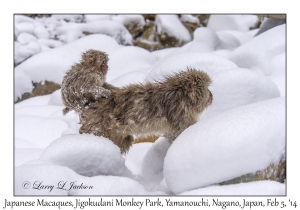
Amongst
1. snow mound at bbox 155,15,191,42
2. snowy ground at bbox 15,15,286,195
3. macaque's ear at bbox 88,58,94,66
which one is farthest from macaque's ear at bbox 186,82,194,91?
snow mound at bbox 155,15,191,42

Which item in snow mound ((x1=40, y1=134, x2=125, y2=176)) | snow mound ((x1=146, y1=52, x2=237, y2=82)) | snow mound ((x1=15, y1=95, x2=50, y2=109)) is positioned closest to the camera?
snow mound ((x1=40, y1=134, x2=125, y2=176))

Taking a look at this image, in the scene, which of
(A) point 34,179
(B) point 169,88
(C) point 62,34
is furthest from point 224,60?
(C) point 62,34

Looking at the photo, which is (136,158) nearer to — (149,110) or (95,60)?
(149,110)

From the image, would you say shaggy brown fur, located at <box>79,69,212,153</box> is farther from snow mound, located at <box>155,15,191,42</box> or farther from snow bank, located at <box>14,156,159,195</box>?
snow mound, located at <box>155,15,191,42</box>

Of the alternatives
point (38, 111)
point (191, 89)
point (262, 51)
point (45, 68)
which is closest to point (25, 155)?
point (191, 89)

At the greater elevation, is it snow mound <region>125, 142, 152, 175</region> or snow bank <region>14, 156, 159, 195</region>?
snow mound <region>125, 142, 152, 175</region>

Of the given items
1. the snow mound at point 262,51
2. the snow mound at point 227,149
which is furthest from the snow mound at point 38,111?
the snow mound at point 227,149

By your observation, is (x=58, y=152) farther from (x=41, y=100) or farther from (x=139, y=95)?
(x=41, y=100)
